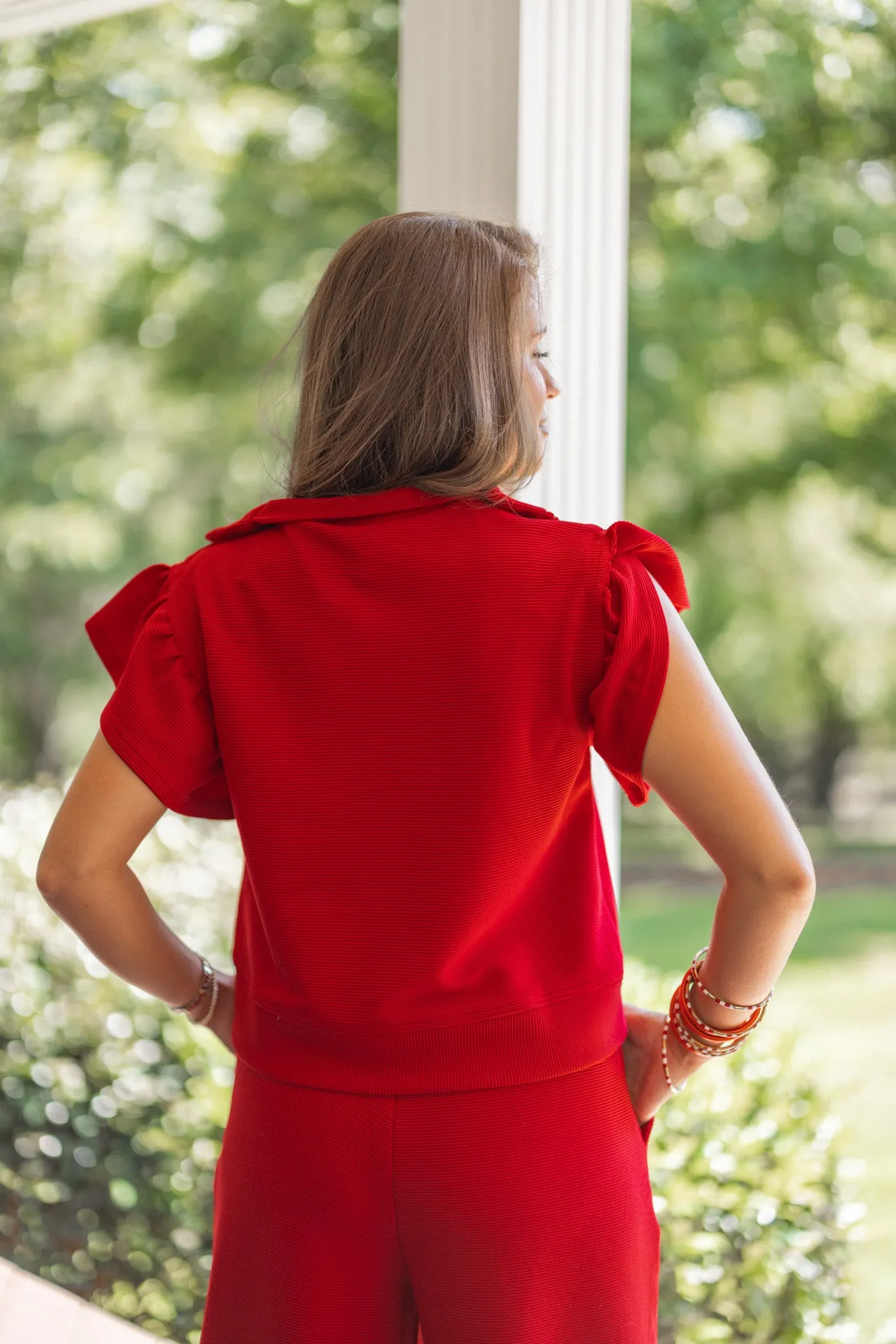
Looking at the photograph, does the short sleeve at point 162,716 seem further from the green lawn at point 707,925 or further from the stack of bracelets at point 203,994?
the green lawn at point 707,925

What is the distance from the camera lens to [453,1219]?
1145 mm

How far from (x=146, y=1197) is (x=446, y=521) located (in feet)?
7.27

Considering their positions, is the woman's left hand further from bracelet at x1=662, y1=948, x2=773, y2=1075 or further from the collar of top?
the collar of top

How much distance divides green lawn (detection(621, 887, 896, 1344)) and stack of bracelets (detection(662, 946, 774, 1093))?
13.4 feet

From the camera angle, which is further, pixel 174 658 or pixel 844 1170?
pixel 844 1170

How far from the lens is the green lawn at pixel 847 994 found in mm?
5734

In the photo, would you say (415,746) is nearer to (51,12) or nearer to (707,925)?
(51,12)

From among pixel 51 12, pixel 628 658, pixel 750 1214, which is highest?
pixel 51 12

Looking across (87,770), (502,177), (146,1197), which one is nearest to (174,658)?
(87,770)

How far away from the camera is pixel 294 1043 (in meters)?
1.23

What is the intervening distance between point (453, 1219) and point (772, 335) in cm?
722

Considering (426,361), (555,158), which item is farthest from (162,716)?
(555,158)

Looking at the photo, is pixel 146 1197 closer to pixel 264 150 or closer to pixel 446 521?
pixel 446 521

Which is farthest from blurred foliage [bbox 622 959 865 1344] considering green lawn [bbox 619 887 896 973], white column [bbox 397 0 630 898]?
green lawn [bbox 619 887 896 973]
